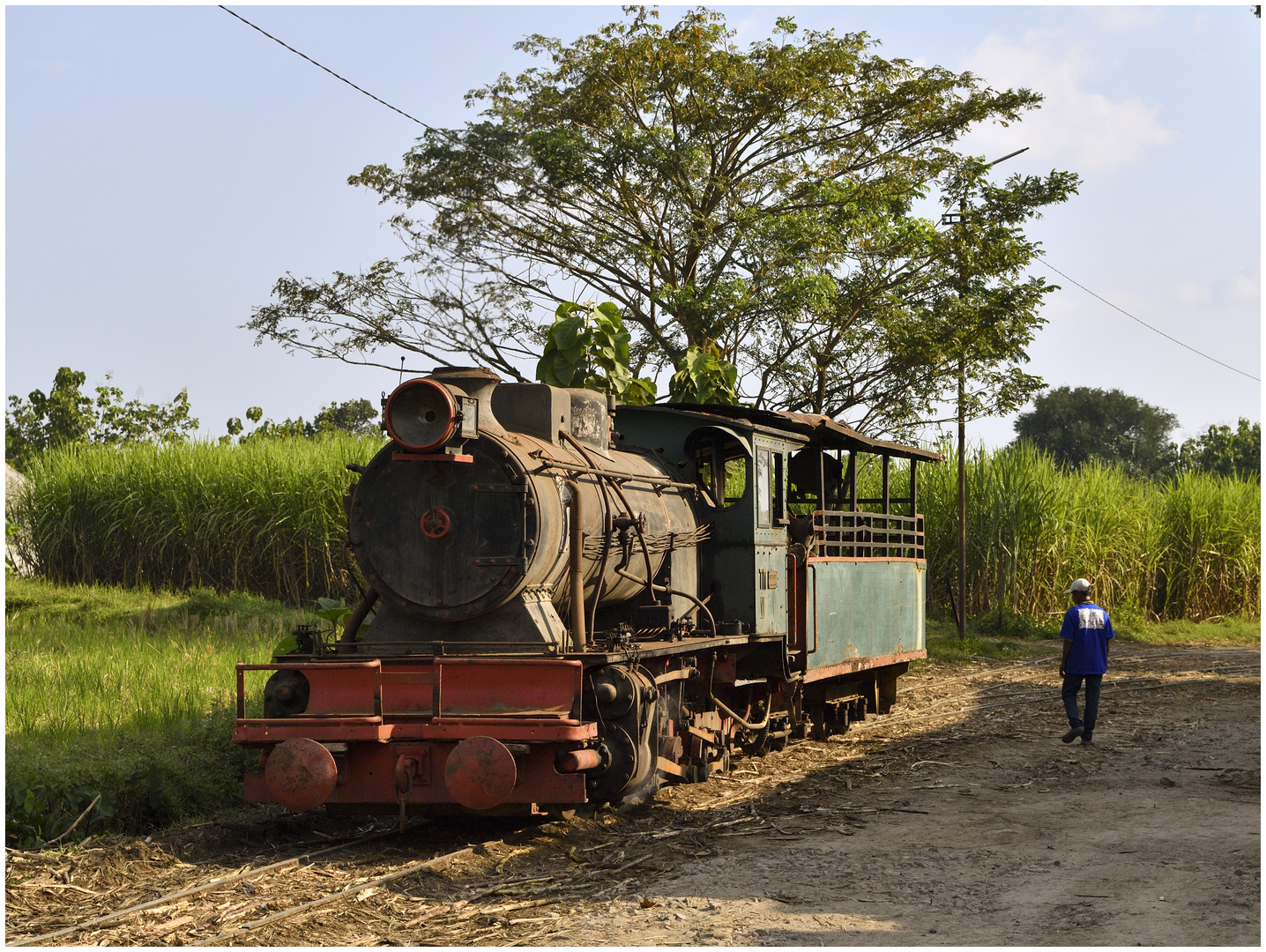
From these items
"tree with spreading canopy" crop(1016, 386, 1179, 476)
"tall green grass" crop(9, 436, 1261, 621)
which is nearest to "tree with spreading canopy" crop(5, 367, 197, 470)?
"tall green grass" crop(9, 436, 1261, 621)

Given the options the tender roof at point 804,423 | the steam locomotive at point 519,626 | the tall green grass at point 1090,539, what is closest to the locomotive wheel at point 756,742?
the steam locomotive at point 519,626

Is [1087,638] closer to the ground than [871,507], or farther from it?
closer to the ground

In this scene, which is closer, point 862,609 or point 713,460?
point 713,460

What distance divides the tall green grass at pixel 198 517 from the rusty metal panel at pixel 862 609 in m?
8.89

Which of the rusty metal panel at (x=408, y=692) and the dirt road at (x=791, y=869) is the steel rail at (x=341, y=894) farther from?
the rusty metal panel at (x=408, y=692)

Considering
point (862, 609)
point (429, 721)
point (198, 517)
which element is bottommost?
point (429, 721)

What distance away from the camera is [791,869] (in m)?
6.57

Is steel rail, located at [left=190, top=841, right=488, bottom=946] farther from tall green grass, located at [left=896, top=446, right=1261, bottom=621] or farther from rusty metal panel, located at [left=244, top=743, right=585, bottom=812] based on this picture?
tall green grass, located at [left=896, top=446, right=1261, bottom=621]

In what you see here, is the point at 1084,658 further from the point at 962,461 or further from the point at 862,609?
the point at 962,461

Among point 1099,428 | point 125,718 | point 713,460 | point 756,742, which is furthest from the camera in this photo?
point 1099,428

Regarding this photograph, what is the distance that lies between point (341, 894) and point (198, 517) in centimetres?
1535

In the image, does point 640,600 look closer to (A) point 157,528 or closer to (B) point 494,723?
(B) point 494,723

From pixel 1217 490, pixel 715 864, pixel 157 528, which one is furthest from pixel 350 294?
pixel 1217 490

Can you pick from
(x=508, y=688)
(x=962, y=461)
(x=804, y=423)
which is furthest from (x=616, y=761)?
(x=962, y=461)
